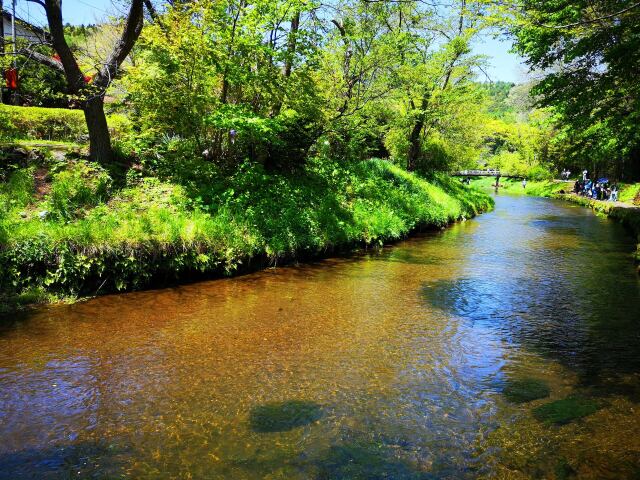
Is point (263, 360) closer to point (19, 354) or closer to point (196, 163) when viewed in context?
point (19, 354)

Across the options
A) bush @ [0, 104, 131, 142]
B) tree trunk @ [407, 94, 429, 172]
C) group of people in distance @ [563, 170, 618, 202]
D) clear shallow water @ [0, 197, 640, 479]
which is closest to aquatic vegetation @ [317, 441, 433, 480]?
clear shallow water @ [0, 197, 640, 479]

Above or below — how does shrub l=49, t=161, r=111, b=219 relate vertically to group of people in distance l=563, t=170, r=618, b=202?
above

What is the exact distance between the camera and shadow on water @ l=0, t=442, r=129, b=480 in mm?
3807

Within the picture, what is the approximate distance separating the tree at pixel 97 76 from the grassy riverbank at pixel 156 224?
75 cm

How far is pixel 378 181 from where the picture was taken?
18.9 m

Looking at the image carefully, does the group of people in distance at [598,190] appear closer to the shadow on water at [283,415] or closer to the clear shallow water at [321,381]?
the clear shallow water at [321,381]

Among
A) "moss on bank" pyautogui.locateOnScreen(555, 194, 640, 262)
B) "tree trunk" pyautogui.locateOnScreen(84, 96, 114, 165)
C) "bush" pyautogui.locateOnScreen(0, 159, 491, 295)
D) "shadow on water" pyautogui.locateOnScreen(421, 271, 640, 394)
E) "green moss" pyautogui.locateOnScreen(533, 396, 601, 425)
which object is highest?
"tree trunk" pyautogui.locateOnScreen(84, 96, 114, 165)

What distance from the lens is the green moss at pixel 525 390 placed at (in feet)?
17.3

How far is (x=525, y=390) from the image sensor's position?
5457 mm

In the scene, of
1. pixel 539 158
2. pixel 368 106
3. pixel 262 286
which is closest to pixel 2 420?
pixel 262 286

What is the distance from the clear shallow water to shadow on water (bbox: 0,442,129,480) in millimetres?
17

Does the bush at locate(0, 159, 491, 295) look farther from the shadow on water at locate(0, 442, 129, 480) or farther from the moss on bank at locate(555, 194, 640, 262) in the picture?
the moss on bank at locate(555, 194, 640, 262)

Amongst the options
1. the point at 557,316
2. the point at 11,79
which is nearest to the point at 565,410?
the point at 557,316

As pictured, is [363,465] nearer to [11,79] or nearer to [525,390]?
[525,390]
